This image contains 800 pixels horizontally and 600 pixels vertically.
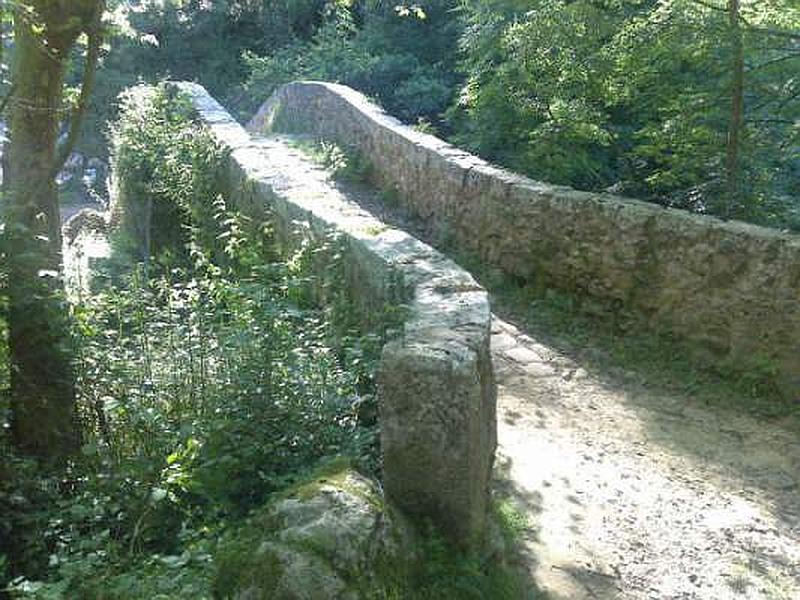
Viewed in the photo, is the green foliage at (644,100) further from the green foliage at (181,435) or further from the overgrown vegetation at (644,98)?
the green foliage at (181,435)

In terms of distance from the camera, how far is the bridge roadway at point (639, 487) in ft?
12.7

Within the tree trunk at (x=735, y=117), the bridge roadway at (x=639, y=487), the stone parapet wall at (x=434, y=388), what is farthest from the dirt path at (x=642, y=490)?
the tree trunk at (x=735, y=117)

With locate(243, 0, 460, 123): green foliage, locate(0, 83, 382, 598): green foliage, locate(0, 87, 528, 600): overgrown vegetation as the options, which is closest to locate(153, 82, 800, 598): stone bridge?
locate(0, 87, 528, 600): overgrown vegetation

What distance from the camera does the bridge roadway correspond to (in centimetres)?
387

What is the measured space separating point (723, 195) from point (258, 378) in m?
4.92

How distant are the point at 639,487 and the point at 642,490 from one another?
3 centimetres

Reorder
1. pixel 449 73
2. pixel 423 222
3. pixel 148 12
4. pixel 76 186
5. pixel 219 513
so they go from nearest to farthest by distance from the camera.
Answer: pixel 219 513 → pixel 423 222 → pixel 449 73 → pixel 148 12 → pixel 76 186

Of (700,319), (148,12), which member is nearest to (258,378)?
(700,319)

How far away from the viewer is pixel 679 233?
232 inches

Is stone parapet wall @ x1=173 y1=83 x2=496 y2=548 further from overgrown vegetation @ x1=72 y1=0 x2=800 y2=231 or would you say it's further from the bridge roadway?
overgrown vegetation @ x1=72 y1=0 x2=800 y2=231

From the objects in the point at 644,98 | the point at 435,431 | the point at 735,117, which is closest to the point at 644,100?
the point at 644,98

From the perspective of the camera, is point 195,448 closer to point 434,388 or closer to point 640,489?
point 434,388

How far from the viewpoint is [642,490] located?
455 cm

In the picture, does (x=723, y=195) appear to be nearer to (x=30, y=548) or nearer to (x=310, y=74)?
(x=30, y=548)
